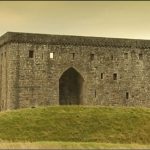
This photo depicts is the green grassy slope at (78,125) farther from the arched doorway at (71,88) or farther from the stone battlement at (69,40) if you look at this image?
the arched doorway at (71,88)

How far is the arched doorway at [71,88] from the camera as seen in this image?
60062 millimetres

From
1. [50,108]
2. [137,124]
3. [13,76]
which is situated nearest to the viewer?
[137,124]

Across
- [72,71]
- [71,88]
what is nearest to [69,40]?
[72,71]

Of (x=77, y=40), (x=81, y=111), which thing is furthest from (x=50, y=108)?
(x=77, y=40)

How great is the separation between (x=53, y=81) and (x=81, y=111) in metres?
12.4

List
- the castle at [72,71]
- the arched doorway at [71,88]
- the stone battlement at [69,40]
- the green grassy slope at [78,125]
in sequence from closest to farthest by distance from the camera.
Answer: the green grassy slope at [78,125] < the castle at [72,71] < the stone battlement at [69,40] < the arched doorway at [71,88]

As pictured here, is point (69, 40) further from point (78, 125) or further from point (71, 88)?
point (78, 125)

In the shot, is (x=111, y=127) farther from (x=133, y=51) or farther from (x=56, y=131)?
(x=133, y=51)

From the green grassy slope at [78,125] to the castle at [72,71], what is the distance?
10.5 metres

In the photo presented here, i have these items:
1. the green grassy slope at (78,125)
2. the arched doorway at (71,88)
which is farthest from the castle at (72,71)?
the green grassy slope at (78,125)

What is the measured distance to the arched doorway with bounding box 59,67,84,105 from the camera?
60062mm

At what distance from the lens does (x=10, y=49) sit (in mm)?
56875

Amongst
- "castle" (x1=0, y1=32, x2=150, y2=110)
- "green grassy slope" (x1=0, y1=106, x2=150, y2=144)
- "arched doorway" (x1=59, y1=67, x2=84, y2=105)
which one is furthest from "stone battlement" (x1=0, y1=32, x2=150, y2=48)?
"green grassy slope" (x1=0, y1=106, x2=150, y2=144)

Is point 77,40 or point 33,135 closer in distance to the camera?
point 33,135
